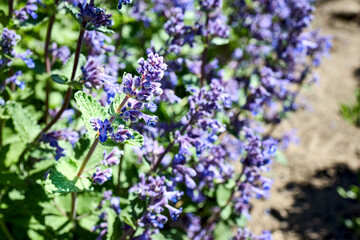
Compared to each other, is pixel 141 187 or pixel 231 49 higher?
pixel 231 49

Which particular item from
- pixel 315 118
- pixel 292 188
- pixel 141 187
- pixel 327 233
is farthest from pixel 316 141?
pixel 141 187

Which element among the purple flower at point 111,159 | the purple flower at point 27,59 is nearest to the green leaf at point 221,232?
the purple flower at point 111,159

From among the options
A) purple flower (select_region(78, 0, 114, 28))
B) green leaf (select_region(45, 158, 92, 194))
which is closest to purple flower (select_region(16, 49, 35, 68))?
purple flower (select_region(78, 0, 114, 28))

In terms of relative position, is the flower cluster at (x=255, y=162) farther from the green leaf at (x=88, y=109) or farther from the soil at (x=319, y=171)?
the soil at (x=319, y=171)

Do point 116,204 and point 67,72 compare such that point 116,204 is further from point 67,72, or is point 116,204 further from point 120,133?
point 67,72

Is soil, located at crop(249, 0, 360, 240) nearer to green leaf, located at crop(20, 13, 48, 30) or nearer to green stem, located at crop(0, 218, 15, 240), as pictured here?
green stem, located at crop(0, 218, 15, 240)

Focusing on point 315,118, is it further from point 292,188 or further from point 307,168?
point 292,188
